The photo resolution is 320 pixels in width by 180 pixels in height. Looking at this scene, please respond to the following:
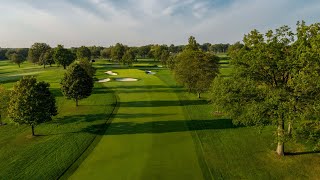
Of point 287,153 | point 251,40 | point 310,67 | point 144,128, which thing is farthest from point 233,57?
point 144,128

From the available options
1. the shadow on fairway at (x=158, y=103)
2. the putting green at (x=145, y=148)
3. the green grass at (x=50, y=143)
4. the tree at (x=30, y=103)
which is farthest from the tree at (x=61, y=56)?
the tree at (x=30, y=103)

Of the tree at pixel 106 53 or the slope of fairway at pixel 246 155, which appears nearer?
the slope of fairway at pixel 246 155

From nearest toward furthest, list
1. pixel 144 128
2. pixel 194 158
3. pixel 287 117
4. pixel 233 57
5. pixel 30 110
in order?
pixel 287 117
pixel 194 158
pixel 233 57
pixel 30 110
pixel 144 128

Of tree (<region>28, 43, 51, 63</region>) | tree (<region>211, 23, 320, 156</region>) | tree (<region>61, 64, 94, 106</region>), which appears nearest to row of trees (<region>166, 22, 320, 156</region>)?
tree (<region>211, 23, 320, 156</region>)

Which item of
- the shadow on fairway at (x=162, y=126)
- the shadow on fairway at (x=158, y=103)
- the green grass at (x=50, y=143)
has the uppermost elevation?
the shadow on fairway at (x=158, y=103)

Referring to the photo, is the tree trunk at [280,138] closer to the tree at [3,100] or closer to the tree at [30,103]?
the tree at [30,103]

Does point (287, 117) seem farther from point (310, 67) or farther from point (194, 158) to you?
point (194, 158)
